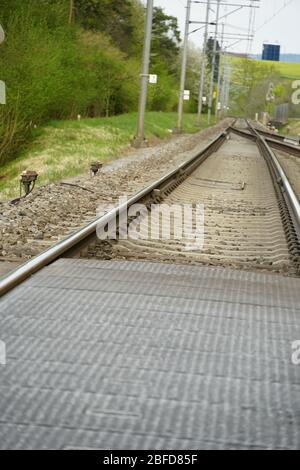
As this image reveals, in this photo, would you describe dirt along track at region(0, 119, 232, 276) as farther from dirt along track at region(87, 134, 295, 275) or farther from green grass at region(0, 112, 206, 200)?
green grass at region(0, 112, 206, 200)

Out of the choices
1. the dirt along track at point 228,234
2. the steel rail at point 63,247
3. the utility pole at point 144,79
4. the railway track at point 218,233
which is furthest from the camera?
the utility pole at point 144,79

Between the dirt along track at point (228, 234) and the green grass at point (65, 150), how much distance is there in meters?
3.15

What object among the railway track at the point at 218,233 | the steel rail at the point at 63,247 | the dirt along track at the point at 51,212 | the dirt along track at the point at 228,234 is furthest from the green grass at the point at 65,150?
the steel rail at the point at 63,247

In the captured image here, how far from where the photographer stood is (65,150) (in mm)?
19609

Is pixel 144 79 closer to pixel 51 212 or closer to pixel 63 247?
pixel 51 212

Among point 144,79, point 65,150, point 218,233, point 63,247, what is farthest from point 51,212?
point 144,79

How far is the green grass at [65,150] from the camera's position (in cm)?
1490

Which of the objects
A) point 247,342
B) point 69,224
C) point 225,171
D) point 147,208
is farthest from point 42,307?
point 225,171

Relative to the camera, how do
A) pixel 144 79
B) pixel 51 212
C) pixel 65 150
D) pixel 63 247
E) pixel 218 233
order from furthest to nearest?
1. pixel 144 79
2. pixel 65 150
3. pixel 51 212
4. pixel 218 233
5. pixel 63 247

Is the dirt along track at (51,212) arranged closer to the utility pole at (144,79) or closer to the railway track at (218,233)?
the railway track at (218,233)

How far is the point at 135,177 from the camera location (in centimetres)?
1227

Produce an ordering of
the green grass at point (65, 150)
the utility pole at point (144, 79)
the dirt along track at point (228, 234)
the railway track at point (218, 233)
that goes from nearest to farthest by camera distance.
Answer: the railway track at point (218, 233), the dirt along track at point (228, 234), the green grass at point (65, 150), the utility pole at point (144, 79)

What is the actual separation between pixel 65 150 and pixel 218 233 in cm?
1321

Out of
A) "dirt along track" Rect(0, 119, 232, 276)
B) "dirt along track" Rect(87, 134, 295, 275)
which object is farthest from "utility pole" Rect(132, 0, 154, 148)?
"dirt along track" Rect(0, 119, 232, 276)
